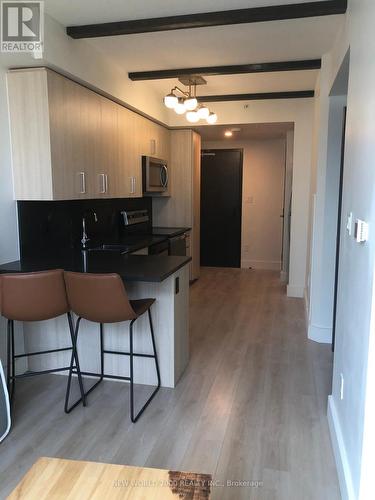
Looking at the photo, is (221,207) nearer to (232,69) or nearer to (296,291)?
(296,291)

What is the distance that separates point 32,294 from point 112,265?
632 millimetres

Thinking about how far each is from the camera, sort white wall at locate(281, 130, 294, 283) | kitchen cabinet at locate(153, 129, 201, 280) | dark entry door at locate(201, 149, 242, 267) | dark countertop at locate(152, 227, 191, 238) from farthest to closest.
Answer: dark entry door at locate(201, 149, 242, 267) → white wall at locate(281, 130, 294, 283) → kitchen cabinet at locate(153, 129, 201, 280) → dark countertop at locate(152, 227, 191, 238)

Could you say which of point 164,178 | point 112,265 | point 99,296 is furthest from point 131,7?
point 164,178

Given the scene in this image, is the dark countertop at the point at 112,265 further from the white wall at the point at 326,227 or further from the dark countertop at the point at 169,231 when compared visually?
the dark countertop at the point at 169,231

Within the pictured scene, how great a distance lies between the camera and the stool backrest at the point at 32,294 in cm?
236

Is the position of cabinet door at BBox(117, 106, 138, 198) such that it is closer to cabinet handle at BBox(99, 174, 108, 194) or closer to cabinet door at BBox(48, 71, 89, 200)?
cabinet handle at BBox(99, 174, 108, 194)

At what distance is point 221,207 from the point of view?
736cm

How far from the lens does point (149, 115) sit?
469 cm

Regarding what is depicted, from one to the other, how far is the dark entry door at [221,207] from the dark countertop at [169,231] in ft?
5.97

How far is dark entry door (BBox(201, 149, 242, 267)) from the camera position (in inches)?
285

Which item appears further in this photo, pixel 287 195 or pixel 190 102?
pixel 287 195

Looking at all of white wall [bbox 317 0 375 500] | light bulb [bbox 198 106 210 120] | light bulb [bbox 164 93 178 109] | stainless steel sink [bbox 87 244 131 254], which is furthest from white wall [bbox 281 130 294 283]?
white wall [bbox 317 0 375 500]

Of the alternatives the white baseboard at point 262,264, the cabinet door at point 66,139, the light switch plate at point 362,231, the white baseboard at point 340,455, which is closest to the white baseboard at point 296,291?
the white baseboard at point 262,264

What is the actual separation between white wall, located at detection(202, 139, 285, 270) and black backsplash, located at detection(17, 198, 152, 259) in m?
2.93
